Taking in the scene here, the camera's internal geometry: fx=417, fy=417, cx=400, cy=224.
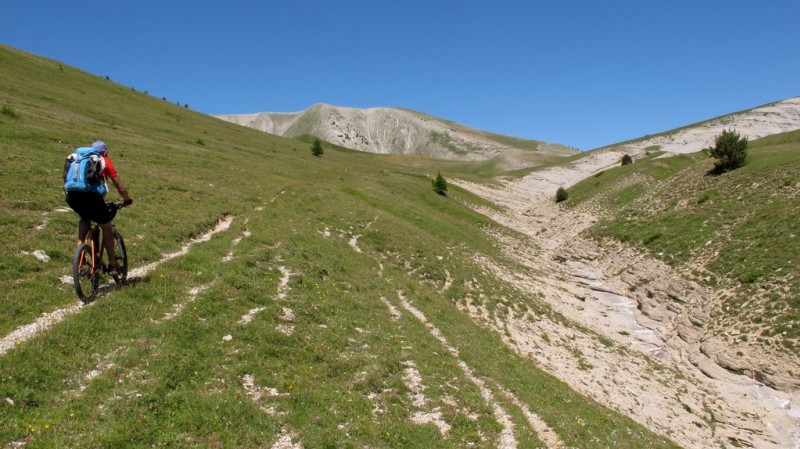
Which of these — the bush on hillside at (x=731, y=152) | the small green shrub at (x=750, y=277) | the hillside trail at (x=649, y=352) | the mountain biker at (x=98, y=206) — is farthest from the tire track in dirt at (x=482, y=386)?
the bush on hillside at (x=731, y=152)

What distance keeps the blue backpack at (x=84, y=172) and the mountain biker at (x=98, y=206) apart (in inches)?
5.9

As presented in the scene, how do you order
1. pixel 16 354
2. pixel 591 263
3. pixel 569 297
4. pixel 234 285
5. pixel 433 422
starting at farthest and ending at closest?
pixel 591 263, pixel 569 297, pixel 234 285, pixel 433 422, pixel 16 354

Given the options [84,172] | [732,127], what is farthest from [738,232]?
[732,127]

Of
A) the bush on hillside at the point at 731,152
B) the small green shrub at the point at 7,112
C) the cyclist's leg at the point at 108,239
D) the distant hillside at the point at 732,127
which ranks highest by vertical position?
the distant hillside at the point at 732,127

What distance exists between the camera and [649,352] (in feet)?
91.9

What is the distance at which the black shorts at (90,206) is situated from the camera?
11547 millimetres

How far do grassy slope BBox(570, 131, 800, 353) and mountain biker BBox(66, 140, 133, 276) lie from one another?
114 ft

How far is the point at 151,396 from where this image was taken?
934 cm

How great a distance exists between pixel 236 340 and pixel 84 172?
20.7 feet

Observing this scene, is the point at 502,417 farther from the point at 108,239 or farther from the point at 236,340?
the point at 108,239

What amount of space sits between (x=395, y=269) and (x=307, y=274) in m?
10.2

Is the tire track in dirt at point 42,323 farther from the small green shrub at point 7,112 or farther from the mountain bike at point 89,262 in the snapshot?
the small green shrub at point 7,112

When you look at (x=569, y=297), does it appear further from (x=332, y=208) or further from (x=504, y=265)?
(x=332, y=208)

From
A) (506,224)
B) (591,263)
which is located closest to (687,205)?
(591,263)
